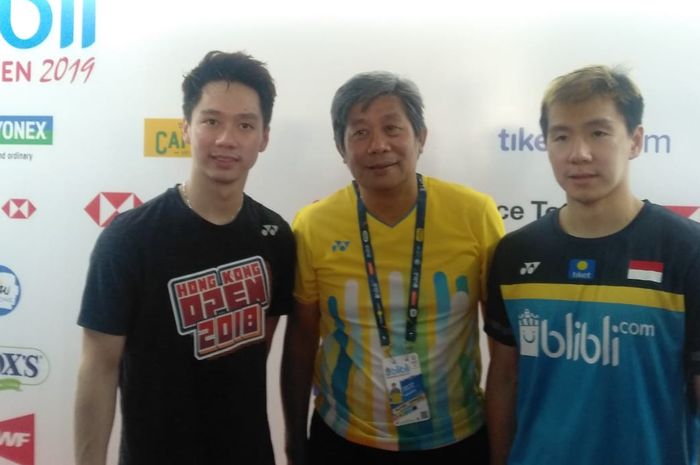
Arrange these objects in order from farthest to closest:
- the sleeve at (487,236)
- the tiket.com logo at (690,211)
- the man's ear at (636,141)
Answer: the tiket.com logo at (690,211)
the sleeve at (487,236)
the man's ear at (636,141)

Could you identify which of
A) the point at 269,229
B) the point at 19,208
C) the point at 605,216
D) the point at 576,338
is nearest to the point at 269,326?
the point at 269,229

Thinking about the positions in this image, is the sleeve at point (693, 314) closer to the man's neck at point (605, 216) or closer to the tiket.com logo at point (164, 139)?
the man's neck at point (605, 216)

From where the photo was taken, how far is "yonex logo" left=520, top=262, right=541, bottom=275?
1307 mm

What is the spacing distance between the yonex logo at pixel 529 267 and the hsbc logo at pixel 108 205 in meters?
1.43

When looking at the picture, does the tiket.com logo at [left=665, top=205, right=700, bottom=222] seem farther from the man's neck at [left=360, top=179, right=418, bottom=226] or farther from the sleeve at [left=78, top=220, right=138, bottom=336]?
the sleeve at [left=78, top=220, right=138, bottom=336]

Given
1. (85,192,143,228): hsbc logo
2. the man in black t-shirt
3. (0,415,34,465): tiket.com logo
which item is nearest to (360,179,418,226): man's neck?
the man in black t-shirt

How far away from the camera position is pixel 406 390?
1.46 m

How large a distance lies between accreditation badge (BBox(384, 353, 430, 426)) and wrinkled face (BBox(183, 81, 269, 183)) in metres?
0.62

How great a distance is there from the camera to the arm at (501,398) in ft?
4.72

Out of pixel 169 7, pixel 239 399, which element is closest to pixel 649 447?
pixel 239 399

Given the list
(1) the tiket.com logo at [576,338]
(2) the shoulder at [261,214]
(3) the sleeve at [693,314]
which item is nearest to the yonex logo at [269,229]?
(2) the shoulder at [261,214]

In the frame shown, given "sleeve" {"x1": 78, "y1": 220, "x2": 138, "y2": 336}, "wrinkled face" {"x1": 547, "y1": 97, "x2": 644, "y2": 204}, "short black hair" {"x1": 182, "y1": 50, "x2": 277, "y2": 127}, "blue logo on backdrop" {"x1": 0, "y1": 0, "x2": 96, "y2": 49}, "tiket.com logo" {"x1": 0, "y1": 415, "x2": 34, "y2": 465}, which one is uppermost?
"blue logo on backdrop" {"x1": 0, "y1": 0, "x2": 96, "y2": 49}

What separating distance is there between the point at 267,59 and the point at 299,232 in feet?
2.43

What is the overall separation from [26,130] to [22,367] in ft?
3.00
